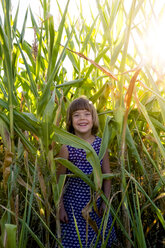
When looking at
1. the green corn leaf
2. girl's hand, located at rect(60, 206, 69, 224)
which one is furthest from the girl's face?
the green corn leaf

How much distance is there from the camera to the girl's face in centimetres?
125

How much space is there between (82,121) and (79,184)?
297mm

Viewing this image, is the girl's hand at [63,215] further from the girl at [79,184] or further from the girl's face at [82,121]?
the girl's face at [82,121]

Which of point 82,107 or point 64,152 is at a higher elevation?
point 82,107

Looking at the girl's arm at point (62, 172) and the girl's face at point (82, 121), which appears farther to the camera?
the girl's face at point (82, 121)

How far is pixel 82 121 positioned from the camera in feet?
4.10

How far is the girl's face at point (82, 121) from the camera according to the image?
1249 millimetres

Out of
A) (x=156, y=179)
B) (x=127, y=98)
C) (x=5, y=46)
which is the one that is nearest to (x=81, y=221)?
(x=156, y=179)

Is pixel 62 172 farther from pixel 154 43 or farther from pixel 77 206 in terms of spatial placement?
pixel 154 43

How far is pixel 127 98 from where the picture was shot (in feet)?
2.71

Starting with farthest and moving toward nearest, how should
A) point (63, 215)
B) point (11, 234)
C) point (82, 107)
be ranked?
point (82, 107), point (63, 215), point (11, 234)

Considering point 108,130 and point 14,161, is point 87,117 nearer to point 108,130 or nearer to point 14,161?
point 108,130

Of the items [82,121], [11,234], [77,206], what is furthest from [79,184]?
[11,234]

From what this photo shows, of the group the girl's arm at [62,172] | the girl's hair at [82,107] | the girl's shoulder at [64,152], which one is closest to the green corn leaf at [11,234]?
the girl's arm at [62,172]
